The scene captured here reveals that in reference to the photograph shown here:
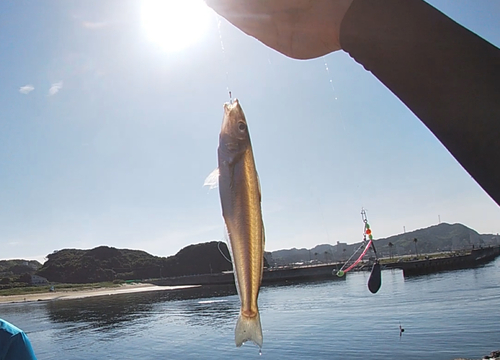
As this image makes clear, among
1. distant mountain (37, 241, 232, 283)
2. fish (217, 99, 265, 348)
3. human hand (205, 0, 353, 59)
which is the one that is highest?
human hand (205, 0, 353, 59)

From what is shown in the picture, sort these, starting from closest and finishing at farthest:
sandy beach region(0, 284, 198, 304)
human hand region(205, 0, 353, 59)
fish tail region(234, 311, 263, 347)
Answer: human hand region(205, 0, 353, 59), fish tail region(234, 311, 263, 347), sandy beach region(0, 284, 198, 304)

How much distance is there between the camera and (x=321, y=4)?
1.28 metres

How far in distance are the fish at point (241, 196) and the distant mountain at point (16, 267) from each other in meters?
159

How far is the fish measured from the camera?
4.87 feet

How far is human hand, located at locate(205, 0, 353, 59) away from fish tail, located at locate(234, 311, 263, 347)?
1030mm

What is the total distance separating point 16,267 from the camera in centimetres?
15162

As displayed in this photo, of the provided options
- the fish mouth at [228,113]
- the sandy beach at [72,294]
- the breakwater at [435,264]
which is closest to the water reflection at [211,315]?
the fish mouth at [228,113]

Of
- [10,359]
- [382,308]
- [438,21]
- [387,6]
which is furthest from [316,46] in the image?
[382,308]

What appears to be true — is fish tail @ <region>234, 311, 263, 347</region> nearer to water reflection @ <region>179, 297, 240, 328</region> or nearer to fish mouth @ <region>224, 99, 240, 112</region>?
fish mouth @ <region>224, 99, 240, 112</region>

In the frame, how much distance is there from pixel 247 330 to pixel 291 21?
114cm

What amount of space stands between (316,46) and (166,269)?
130 meters

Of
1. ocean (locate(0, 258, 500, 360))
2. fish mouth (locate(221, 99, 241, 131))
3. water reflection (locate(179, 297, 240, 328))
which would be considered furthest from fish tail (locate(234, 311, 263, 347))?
water reflection (locate(179, 297, 240, 328))

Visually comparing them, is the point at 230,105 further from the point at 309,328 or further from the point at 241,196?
the point at 309,328

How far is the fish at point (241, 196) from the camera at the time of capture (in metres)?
1.49
